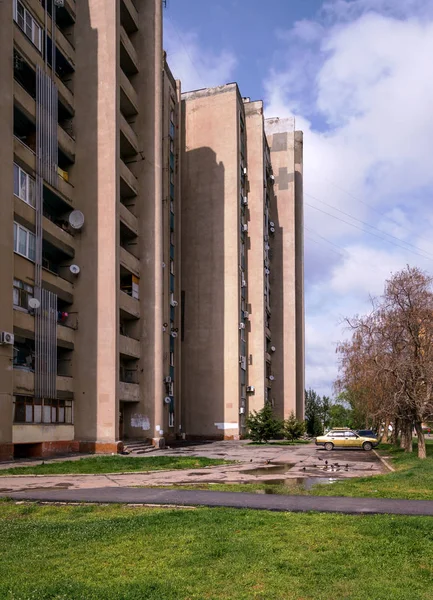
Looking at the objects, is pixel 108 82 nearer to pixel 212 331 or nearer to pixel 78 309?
pixel 78 309

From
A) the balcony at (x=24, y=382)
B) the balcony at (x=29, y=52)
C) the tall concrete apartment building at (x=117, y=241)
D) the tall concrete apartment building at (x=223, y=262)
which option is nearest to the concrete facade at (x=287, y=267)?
the tall concrete apartment building at (x=223, y=262)

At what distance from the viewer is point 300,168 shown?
82.1 meters

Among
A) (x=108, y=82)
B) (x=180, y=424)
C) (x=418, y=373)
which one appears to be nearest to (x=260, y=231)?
(x=180, y=424)

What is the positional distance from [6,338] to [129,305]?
12331 millimetres

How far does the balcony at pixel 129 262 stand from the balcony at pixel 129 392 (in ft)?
23.1

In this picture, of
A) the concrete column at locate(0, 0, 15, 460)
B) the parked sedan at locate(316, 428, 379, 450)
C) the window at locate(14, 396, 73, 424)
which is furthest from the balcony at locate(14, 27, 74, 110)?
the parked sedan at locate(316, 428, 379, 450)

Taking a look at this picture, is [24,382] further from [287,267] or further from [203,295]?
[287,267]

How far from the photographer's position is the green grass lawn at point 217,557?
6.29 meters

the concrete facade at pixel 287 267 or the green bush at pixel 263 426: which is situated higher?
the concrete facade at pixel 287 267

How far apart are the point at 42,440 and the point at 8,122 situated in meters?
14.7

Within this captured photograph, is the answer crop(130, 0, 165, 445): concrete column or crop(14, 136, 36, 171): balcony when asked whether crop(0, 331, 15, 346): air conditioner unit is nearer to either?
crop(14, 136, 36, 171): balcony

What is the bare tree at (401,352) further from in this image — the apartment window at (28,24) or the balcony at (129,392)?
the apartment window at (28,24)

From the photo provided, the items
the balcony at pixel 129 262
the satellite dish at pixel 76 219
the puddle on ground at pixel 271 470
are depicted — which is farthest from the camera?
the balcony at pixel 129 262

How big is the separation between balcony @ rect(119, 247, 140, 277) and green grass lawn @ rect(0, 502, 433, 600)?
2589cm
